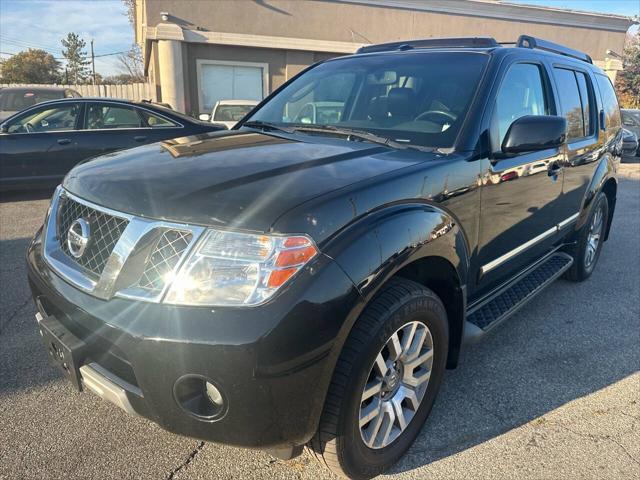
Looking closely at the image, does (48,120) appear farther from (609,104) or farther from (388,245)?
(609,104)

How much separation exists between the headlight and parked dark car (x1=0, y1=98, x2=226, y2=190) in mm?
6625

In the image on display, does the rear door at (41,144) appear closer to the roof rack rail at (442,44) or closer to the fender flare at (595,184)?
the roof rack rail at (442,44)

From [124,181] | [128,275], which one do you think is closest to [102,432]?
[128,275]

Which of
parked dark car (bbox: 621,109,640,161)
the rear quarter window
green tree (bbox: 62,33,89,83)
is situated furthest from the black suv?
green tree (bbox: 62,33,89,83)

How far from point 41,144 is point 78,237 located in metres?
6.27

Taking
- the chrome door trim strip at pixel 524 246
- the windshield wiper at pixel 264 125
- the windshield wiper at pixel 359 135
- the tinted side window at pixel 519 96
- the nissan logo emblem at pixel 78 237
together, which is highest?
the tinted side window at pixel 519 96

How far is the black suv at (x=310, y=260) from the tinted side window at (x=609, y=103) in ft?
6.36

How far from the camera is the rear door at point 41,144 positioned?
724 cm

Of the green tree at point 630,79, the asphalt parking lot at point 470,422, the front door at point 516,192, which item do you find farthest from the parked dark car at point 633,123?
the green tree at point 630,79

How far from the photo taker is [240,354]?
1629mm

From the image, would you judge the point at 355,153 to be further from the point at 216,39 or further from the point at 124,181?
the point at 216,39

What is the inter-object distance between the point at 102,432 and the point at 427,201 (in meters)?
1.94

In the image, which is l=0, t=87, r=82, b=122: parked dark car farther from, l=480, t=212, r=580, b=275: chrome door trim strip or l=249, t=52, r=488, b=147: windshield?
l=480, t=212, r=580, b=275: chrome door trim strip

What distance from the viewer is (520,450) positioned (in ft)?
7.99
